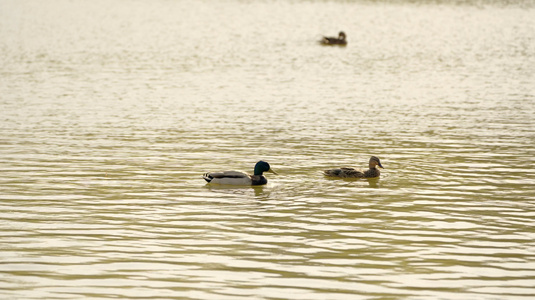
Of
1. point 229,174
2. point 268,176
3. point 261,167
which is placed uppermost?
point 261,167

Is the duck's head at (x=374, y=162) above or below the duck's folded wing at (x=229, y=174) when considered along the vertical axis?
above

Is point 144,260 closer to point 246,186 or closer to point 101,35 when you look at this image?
point 246,186

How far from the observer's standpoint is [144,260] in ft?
40.5

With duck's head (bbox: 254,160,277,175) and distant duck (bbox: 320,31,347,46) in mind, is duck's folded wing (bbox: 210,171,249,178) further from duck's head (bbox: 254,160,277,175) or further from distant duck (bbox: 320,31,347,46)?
distant duck (bbox: 320,31,347,46)

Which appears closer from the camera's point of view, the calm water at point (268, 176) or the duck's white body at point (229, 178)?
the calm water at point (268, 176)

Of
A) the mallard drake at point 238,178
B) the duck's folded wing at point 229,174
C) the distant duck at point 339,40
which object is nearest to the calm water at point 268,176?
the mallard drake at point 238,178

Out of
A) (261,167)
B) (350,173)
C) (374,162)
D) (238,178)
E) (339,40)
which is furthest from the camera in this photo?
(339,40)

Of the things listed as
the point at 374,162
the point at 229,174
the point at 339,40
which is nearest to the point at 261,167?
the point at 229,174

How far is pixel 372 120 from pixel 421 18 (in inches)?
2015

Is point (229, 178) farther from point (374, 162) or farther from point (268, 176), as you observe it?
point (374, 162)

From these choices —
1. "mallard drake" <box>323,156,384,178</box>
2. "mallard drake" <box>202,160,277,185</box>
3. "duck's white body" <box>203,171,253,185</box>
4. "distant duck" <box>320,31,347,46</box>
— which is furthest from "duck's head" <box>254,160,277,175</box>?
"distant duck" <box>320,31,347,46</box>

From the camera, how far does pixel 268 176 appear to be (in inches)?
738

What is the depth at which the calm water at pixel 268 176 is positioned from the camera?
11820mm

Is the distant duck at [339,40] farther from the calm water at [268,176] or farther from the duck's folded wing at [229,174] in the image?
the duck's folded wing at [229,174]
